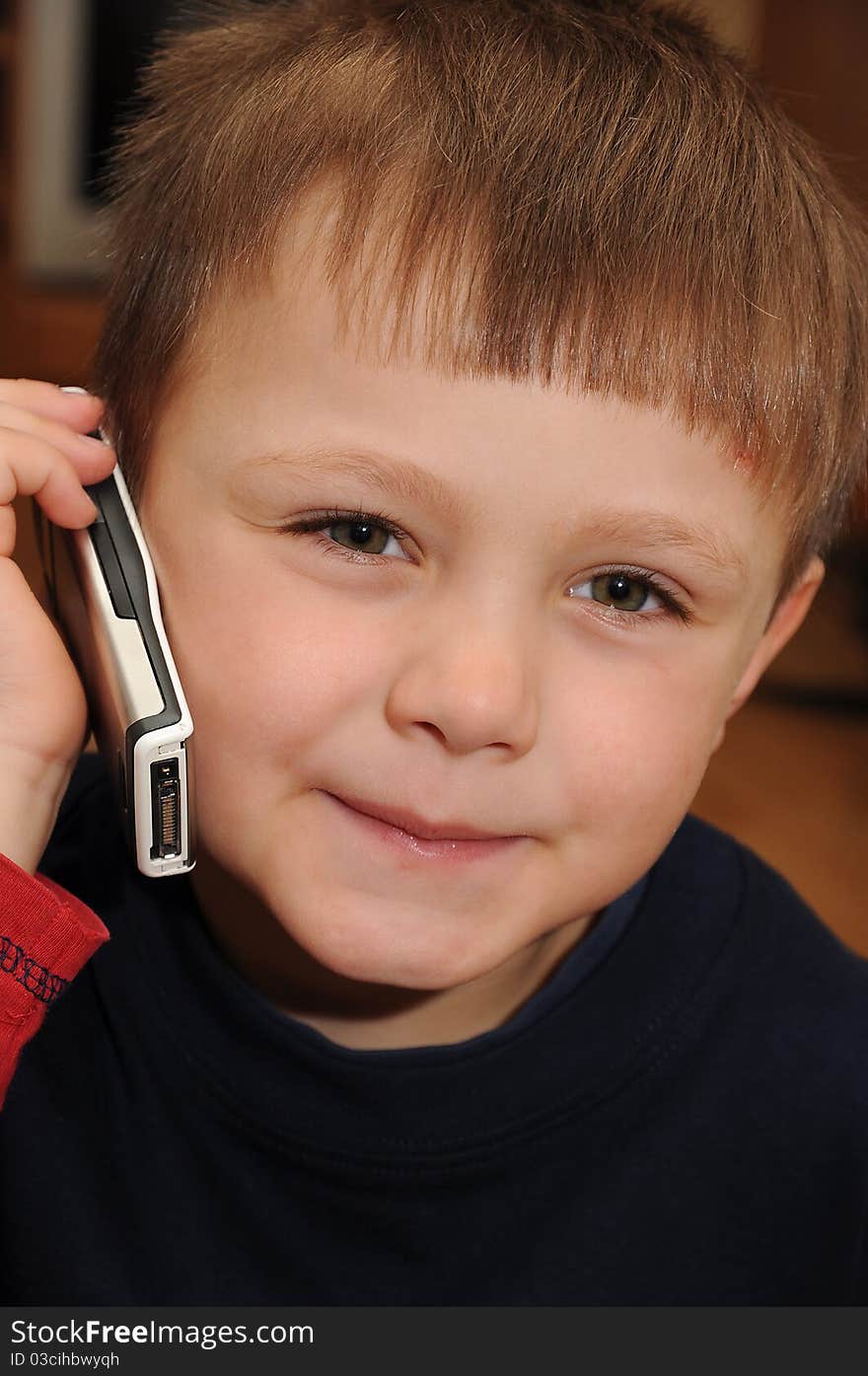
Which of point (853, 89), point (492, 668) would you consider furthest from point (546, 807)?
point (853, 89)

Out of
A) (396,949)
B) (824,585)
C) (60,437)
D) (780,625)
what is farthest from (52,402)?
(824,585)

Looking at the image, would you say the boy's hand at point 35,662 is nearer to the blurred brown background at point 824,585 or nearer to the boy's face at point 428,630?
the boy's face at point 428,630

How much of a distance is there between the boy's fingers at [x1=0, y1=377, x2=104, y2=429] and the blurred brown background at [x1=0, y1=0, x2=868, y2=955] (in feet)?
4.07

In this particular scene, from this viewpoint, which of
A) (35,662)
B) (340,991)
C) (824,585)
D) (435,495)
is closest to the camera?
(435,495)

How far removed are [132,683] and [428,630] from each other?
0.52 ft

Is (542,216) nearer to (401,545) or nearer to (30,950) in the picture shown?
(401,545)

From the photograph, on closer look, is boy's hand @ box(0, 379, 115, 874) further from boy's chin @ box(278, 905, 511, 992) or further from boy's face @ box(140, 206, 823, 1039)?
boy's chin @ box(278, 905, 511, 992)

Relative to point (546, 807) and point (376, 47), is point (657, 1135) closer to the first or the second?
point (546, 807)

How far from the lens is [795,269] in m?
0.85

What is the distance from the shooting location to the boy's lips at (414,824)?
808mm

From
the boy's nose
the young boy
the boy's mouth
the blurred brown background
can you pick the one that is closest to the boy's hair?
the young boy

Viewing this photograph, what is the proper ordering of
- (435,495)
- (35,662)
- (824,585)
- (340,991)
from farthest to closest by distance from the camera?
(824,585), (340,991), (35,662), (435,495)

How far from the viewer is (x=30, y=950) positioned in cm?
78

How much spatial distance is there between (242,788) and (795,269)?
17.0 inches
